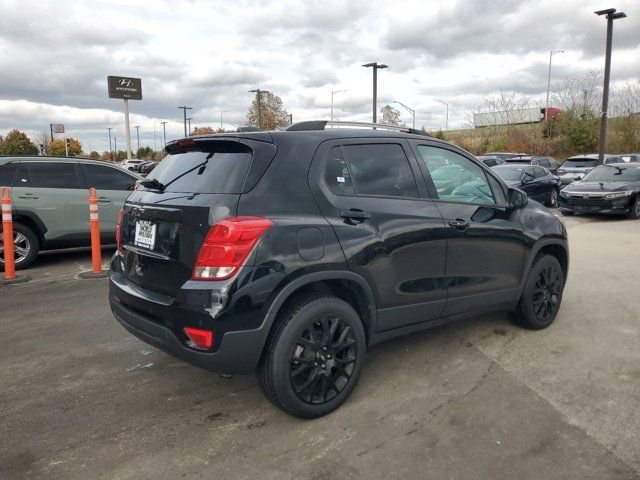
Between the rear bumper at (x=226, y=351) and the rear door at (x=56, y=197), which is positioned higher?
the rear door at (x=56, y=197)

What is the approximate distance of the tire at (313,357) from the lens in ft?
9.41

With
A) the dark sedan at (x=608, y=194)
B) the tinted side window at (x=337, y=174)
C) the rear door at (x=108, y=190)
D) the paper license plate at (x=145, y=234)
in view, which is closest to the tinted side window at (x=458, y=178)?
the tinted side window at (x=337, y=174)

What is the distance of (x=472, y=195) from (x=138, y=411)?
2.80 meters

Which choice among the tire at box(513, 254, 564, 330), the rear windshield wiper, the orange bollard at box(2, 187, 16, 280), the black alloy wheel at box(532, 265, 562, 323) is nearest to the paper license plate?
the rear windshield wiper

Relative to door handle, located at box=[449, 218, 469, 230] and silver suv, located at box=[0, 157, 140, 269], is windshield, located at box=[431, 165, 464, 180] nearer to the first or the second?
door handle, located at box=[449, 218, 469, 230]

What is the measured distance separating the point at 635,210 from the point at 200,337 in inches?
544

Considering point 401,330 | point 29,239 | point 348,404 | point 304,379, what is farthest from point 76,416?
point 29,239

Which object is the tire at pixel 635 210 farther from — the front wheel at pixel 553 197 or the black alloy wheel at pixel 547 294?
the black alloy wheel at pixel 547 294

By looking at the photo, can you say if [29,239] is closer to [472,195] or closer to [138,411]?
[138,411]

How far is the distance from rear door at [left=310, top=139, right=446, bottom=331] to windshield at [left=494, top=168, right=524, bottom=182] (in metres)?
13.2

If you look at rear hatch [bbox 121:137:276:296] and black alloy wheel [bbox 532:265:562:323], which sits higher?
rear hatch [bbox 121:137:276:296]

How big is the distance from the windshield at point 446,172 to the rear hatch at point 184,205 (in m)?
1.35

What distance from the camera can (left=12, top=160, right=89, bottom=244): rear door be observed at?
7469mm

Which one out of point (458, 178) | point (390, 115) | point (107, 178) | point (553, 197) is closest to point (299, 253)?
point (458, 178)
